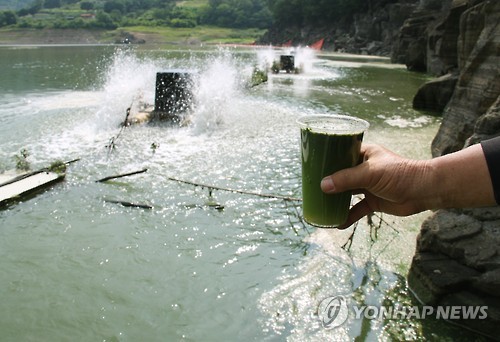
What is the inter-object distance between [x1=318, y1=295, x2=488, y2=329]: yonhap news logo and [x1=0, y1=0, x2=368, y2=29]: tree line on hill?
89.0m

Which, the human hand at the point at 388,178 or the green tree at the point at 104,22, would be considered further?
the green tree at the point at 104,22

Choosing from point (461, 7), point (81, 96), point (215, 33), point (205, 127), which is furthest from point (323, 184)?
point (215, 33)

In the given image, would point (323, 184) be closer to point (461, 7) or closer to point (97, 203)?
point (97, 203)

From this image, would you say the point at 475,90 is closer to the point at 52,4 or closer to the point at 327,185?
the point at 327,185

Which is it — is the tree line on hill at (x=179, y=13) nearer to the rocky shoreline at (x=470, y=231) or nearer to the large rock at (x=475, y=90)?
the large rock at (x=475, y=90)

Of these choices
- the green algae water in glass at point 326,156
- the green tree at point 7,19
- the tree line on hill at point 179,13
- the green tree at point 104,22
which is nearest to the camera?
the green algae water in glass at point 326,156

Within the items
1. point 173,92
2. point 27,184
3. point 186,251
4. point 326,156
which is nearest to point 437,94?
point 173,92

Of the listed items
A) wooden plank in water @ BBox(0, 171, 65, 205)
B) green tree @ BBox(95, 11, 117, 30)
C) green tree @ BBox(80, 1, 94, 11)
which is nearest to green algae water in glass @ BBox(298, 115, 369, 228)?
wooden plank in water @ BBox(0, 171, 65, 205)

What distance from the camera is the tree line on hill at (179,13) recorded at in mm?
98875

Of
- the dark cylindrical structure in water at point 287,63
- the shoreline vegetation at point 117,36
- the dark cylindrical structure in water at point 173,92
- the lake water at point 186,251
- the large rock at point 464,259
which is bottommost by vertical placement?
the lake water at point 186,251

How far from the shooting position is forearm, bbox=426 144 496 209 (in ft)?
6.75

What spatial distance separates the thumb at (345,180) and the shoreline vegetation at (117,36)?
366ft

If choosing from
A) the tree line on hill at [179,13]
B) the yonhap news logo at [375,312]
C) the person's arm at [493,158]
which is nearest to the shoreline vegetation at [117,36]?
the tree line on hill at [179,13]

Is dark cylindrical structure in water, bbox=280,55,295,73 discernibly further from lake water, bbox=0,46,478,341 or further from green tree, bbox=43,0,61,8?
green tree, bbox=43,0,61,8
